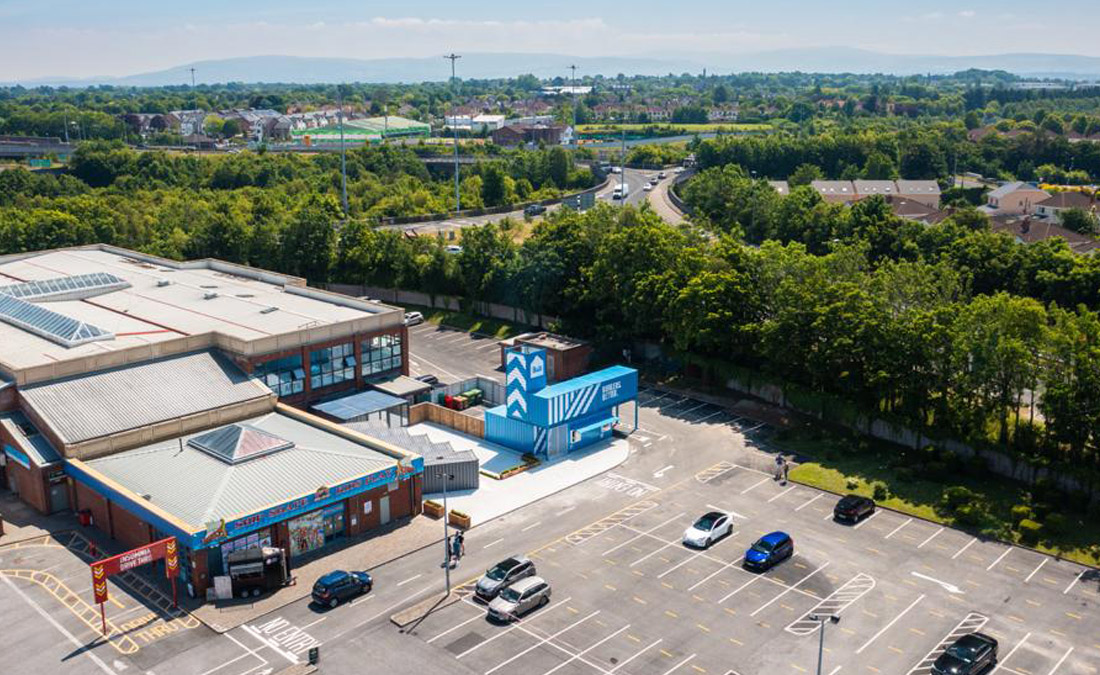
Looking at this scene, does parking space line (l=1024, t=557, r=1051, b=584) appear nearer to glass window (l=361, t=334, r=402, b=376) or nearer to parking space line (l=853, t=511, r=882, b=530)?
parking space line (l=853, t=511, r=882, b=530)

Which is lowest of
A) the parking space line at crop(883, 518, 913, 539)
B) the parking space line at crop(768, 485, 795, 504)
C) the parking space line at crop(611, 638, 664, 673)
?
the parking space line at crop(883, 518, 913, 539)

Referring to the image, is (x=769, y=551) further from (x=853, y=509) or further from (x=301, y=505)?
(x=301, y=505)

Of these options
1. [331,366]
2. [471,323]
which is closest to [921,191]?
[471,323]

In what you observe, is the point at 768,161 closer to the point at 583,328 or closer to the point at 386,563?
the point at 583,328

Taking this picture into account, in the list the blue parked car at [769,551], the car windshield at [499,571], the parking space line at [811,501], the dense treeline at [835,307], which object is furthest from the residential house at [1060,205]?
the car windshield at [499,571]

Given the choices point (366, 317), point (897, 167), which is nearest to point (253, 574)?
point (366, 317)

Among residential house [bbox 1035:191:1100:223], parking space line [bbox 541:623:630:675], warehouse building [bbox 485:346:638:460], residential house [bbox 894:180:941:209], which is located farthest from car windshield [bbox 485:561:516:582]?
residential house [bbox 894:180:941:209]

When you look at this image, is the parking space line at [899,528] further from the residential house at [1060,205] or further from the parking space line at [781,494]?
the residential house at [1060,205]
